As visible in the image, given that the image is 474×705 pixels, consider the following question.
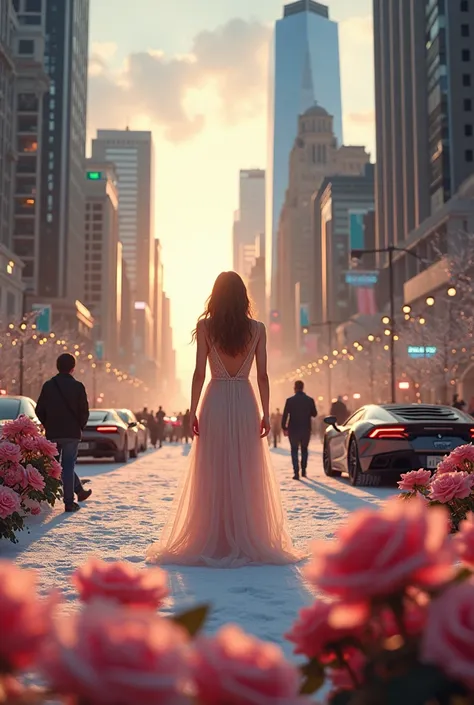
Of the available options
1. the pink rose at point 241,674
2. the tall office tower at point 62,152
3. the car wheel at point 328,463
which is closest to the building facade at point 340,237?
the tall office tower at point 62,152

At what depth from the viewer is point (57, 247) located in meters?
124

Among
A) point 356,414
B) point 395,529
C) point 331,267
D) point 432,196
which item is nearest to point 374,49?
point 432,196

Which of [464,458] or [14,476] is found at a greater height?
[464,458]

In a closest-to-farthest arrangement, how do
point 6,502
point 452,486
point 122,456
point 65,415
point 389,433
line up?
point 452,486 → point 6,502 → point 65,415 → point 389,433 → point 122,456

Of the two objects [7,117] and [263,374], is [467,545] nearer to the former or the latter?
[263,374]

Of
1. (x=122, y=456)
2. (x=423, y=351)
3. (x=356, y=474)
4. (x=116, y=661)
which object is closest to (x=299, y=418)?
(x=356, y=474)

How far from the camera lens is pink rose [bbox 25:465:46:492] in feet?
25.2

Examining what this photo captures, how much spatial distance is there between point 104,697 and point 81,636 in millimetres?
92

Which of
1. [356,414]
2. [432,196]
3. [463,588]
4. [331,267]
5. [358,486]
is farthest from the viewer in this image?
[331,267]

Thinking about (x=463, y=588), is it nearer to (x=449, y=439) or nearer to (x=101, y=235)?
(x=449, y=439)

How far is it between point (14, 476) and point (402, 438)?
7477mm

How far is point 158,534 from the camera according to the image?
8.61 meters

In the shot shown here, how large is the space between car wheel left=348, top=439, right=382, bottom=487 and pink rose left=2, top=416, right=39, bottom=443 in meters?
7.02

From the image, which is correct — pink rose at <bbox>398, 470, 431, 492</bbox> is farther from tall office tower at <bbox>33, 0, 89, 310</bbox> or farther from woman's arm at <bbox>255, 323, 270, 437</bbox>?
tall office tower at <bbox>33, 0, 89, 310</bbox>
